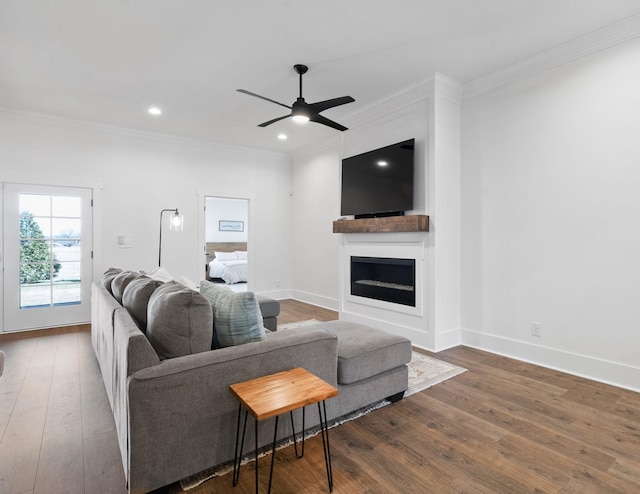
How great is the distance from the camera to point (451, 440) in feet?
6.82

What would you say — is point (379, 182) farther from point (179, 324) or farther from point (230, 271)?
point (230, 271)

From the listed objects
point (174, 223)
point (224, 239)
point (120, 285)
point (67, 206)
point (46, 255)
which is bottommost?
point (120, 285)

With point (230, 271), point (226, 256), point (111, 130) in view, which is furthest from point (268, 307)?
point (226, 256)

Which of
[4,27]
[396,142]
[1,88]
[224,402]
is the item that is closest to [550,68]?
[396,142]

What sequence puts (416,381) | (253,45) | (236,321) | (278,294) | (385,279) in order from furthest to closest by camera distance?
(278,294) → (385,279) → (253,45) → (416,381) → (236,321)

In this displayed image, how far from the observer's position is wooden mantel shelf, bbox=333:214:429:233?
12.2 feet

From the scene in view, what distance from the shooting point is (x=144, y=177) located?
540 cm

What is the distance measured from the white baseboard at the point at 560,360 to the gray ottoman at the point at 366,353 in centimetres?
157

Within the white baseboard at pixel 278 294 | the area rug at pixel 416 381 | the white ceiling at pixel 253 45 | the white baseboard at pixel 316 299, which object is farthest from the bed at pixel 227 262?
the area rug at pixel 416 381

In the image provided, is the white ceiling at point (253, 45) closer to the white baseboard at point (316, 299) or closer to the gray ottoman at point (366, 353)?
the gray ottoman at point (366, 353)

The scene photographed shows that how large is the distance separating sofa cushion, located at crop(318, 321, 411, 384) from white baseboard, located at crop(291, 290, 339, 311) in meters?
3.10

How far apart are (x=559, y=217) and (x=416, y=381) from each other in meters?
1.95

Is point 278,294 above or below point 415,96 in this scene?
below

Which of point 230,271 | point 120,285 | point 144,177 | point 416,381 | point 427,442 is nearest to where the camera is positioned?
point 427,442
